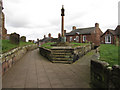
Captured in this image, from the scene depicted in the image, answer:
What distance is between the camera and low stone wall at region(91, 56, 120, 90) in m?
2.17

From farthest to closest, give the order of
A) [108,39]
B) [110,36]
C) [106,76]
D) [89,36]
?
[89,36]
[108,39]
[110,36]
[106,76]

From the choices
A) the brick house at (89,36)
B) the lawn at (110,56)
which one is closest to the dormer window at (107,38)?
the brick house at (89,36)

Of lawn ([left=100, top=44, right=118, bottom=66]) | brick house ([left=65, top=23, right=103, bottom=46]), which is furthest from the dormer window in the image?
lawn ([left=100, top=44, right=118, bottom=66])

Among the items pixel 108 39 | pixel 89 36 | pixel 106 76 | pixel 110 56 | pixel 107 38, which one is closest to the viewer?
pixel 106 76

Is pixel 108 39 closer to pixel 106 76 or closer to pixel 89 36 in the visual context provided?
pixel 89 36

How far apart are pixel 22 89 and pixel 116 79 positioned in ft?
9.52

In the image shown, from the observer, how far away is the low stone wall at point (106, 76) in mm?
2171

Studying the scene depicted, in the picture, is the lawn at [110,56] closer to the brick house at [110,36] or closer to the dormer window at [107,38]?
the brick house at [110,36]

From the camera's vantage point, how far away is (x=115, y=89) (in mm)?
2164

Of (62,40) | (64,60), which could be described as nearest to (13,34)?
(62,40)

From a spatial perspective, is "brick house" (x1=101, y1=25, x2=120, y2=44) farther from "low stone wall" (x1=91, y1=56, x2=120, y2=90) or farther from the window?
"low stone wall" (x1=91, y1=56, x2=120, y2=90)

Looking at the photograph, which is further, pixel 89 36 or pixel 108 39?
pixel 89 36

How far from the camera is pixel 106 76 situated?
8.04 ft

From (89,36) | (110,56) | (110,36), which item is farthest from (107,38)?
(110,56)
